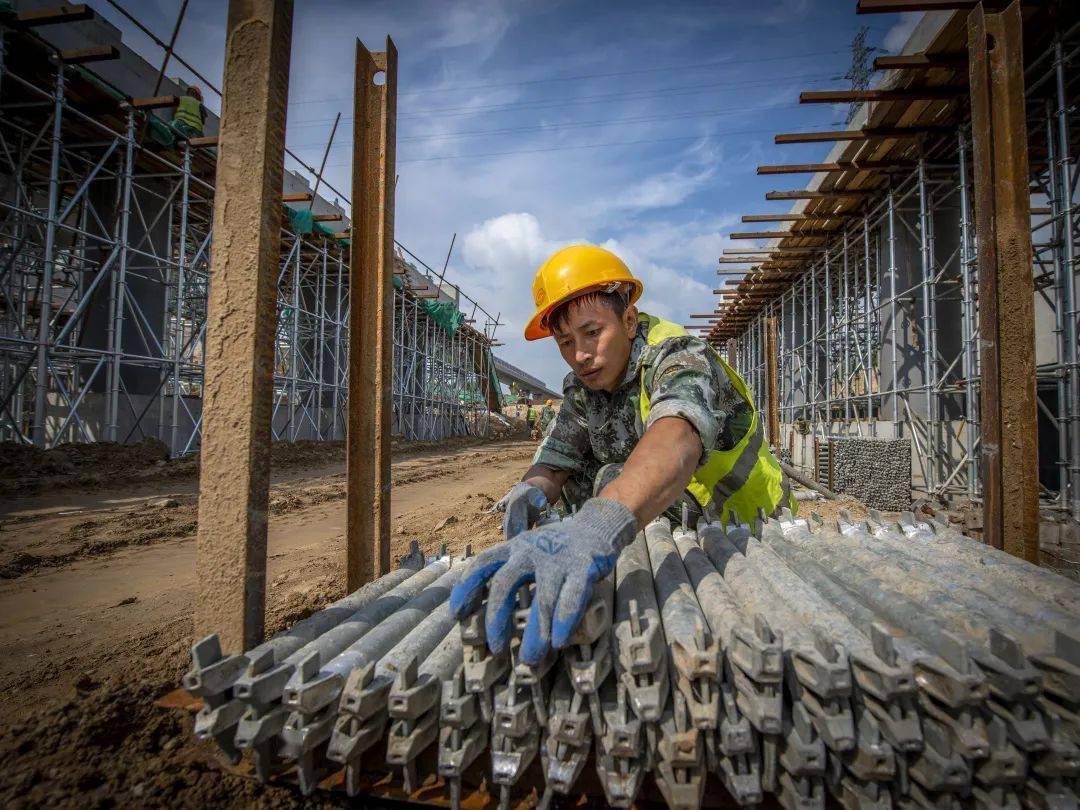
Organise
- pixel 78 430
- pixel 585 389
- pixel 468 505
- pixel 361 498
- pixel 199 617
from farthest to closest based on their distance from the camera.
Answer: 1. pixel 78 430
2. pixel 468 505
3. pixel 585 389
4. pixel 361 498
5. pixel 199 617

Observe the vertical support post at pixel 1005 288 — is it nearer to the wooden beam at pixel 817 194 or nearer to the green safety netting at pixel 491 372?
the wooden beam at pixel 817 194

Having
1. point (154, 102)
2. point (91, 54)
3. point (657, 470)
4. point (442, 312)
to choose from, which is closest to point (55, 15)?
point (91, 54)

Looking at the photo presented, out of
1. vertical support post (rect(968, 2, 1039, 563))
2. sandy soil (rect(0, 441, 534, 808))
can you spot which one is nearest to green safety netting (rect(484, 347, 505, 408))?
sandy soil (rect(0, 441, 534, 808))

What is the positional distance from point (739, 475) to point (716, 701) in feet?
6.21

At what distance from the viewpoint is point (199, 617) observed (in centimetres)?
162

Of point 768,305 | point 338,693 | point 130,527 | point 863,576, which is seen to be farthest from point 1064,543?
point 768,305

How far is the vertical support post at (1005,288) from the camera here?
2.25 m

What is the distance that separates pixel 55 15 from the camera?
815cm

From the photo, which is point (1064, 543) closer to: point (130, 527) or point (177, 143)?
point (130, 527)

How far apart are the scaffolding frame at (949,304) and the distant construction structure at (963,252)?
0.12 feet

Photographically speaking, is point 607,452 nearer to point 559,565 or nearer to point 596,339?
point 596,339

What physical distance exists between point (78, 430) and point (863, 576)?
1420cm

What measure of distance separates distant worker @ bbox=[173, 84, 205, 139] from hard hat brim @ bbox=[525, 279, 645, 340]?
40.4 ft

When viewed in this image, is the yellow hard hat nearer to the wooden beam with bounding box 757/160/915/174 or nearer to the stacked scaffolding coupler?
the stacked scaffolding coupler
